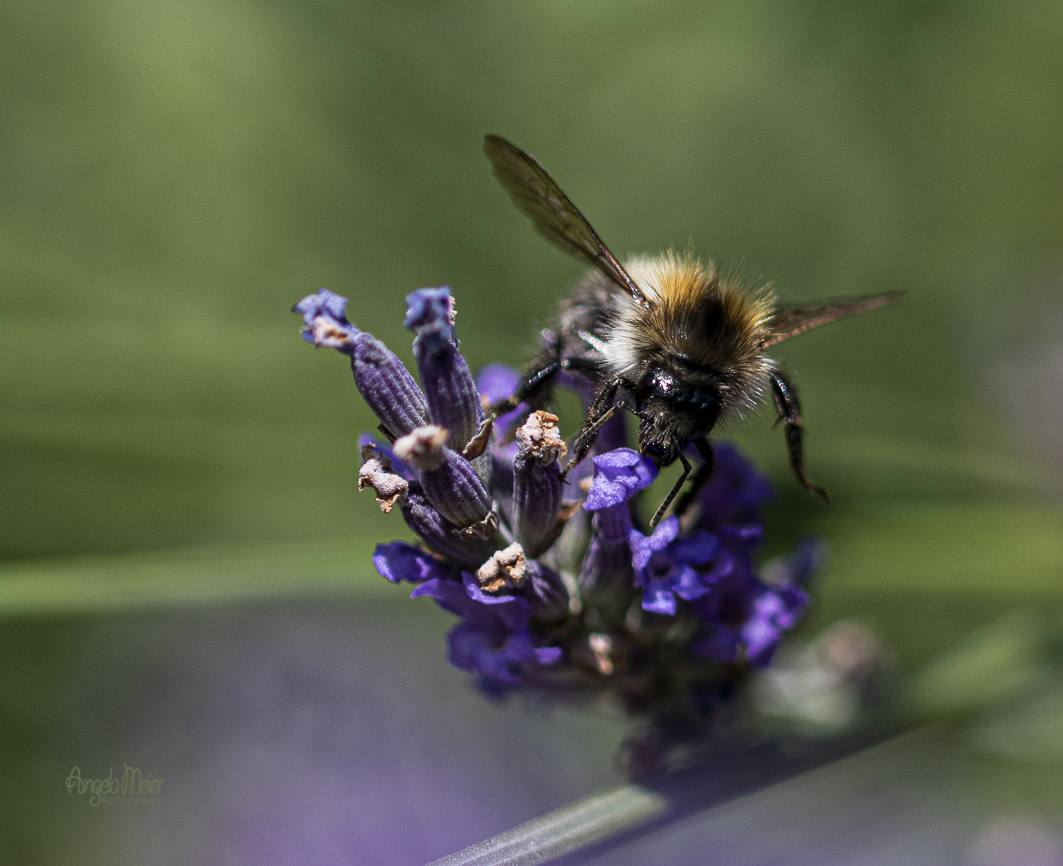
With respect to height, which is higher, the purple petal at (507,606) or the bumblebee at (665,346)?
→ the bumblebee at (665,346)

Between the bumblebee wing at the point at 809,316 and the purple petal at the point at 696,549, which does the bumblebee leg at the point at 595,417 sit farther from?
the bumblebee wing at the point at 809,316

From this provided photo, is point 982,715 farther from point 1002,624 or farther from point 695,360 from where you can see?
point 695,360

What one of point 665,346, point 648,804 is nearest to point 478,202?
point 665,346

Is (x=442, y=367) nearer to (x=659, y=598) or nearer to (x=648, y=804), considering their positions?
(x=659, y=598)

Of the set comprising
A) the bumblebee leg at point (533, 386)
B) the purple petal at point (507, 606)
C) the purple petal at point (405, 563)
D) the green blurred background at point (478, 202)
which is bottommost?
the purple petal at point (507, 606)

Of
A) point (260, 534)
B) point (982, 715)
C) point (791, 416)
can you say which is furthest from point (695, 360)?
point (260, 534)

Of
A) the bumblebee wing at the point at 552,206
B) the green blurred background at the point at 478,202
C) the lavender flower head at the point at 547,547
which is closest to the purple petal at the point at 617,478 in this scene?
the lavender flower head at the point at 547,547
